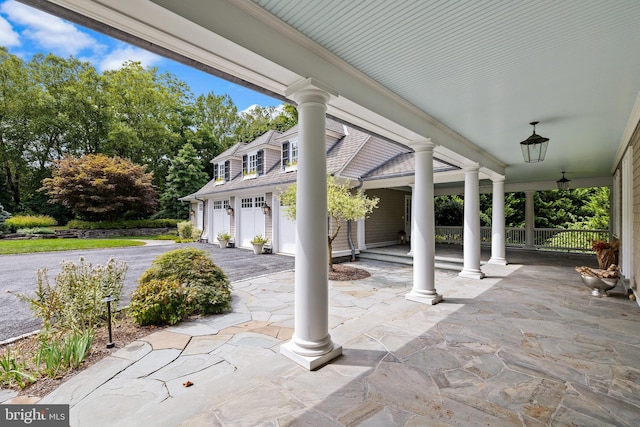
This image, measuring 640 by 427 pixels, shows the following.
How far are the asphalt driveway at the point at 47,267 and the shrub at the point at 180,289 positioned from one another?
98 cm

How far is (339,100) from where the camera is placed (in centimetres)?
300

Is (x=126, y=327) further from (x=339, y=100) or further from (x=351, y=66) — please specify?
(x=351, y=66)

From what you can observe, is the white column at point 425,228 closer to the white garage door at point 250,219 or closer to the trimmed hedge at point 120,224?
the white garage door at point 250,219

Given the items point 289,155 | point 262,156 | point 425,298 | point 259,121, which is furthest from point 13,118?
point 425,298

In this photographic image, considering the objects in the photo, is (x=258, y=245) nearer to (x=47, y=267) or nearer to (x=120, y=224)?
(x=47, y=267)

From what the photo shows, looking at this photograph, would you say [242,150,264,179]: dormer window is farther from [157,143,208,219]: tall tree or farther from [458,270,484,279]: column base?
[157,143,208,219]: tall tree

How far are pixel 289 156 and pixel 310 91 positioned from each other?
27.0 ft

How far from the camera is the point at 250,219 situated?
40.8 ft

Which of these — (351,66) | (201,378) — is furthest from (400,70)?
(201,378)

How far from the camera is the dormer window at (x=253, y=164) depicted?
12500 millimetres

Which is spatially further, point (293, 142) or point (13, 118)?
point (13, 118)

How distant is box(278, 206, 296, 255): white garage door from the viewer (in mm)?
10219

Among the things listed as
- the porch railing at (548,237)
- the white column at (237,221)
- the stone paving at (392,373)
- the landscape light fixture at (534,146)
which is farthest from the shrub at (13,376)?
the porch railing at (548,237)

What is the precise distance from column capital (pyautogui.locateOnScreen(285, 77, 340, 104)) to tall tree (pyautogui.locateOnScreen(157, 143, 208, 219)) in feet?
69.5
